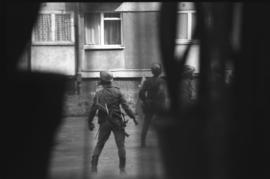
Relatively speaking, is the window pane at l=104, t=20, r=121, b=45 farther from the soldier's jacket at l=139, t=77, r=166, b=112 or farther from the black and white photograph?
the black and white photograph

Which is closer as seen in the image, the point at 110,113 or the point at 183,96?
the point at 183,96

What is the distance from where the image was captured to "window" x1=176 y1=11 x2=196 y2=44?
197 centimetres

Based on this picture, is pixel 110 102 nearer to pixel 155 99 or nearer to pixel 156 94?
pixel 155 99

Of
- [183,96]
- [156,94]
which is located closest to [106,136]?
[156,94]

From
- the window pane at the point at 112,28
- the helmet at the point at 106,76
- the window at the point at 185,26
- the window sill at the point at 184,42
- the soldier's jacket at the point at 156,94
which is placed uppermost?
the window pane at the point at 112,28

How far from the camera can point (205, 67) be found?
189cm

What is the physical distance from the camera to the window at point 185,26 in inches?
77.4

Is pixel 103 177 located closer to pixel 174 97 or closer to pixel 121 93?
pixel 174 97

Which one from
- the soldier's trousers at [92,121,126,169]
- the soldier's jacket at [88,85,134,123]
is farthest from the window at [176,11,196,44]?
the soldier's trousers at [92,121,126,169]

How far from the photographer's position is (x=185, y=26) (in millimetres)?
2281

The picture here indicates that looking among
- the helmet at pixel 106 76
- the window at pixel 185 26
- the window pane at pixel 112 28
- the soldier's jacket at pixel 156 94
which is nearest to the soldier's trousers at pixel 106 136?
the helmet at pixel 106 76

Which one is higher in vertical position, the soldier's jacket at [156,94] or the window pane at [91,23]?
the window pane at [91,23]

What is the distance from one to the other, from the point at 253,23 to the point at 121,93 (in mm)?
4526

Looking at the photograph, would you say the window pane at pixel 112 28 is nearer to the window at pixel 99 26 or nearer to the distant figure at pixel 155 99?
the window at pixel 99 26
